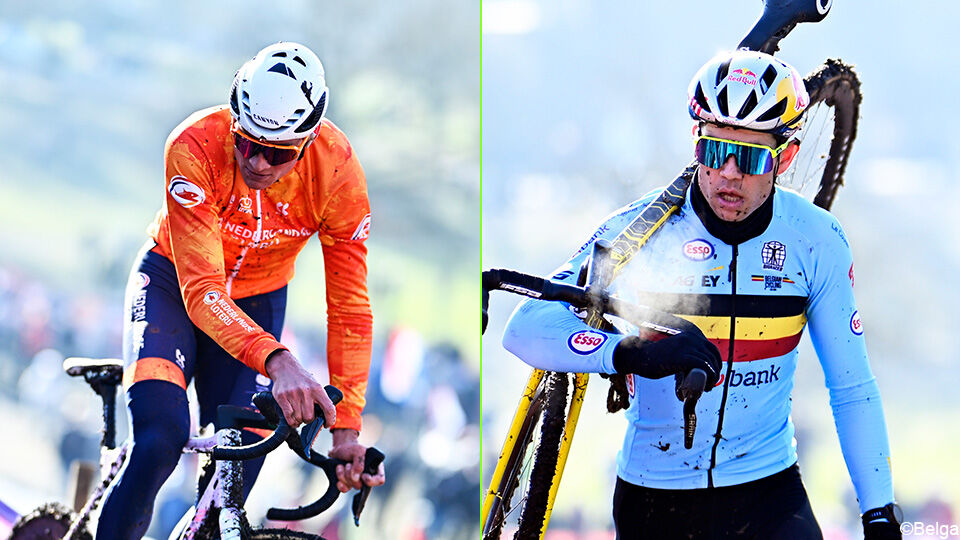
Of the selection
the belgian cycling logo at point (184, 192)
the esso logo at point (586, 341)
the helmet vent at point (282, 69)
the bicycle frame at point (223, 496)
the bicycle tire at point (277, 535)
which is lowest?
the bicycle tire at point (277, 535)

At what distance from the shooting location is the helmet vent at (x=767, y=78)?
283cm

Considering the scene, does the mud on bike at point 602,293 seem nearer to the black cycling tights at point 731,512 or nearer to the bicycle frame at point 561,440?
the bicycle frame at point 561,440

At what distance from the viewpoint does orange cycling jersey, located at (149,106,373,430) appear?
3291 mm

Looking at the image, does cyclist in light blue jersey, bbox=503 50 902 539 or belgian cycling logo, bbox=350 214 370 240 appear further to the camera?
belgian cycling logo, bbox=350 214 370 240

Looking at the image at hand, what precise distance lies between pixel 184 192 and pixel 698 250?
1.56 m

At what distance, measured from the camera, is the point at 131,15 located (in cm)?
732

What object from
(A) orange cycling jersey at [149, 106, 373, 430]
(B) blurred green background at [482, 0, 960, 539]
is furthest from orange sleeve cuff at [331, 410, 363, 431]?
(B) blurred green background at [482, 0, 960, 539]

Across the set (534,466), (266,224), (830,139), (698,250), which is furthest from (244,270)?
(830,139)

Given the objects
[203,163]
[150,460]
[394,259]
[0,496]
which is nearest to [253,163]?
[203,163]

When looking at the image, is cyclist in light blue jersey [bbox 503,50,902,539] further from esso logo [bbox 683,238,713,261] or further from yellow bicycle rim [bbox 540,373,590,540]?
yellow bicycle rim [bbox 540,373,590,540]

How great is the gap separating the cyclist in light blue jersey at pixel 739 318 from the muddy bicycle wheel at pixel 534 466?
33cm

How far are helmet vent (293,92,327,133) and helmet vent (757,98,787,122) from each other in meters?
1.31

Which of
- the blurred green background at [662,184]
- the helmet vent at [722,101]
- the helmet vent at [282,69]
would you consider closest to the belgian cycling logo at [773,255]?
the helmet vent at [722,101]

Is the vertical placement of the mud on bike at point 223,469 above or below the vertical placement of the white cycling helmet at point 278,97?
below
